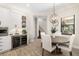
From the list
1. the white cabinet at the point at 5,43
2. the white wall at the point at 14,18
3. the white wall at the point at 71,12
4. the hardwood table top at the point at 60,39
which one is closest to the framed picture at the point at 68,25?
the white wall at the point at 71,12

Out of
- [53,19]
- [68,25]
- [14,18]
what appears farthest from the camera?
[14,18]

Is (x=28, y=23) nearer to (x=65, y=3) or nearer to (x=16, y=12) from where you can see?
(x=16, y=12)

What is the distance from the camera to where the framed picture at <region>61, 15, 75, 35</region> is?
2.98 m

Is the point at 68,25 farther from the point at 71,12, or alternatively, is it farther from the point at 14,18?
the point at 14,18

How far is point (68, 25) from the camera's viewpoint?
3.06 m

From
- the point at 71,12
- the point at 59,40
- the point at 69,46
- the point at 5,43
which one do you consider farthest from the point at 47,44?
the point at 5,43

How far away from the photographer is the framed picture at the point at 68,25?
9.78 ft

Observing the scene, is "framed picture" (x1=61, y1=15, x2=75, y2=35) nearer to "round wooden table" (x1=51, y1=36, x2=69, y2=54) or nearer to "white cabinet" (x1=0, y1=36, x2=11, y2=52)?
"round wooden table" (x1=51, y1=36, x2=69, y2=54)

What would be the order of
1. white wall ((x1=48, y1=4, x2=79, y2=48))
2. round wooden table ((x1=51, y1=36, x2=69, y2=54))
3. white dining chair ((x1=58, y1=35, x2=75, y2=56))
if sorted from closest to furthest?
white wall ((x1=48, y1=4, x2=79, y2=48))
white dining chair ((x1=58, y1=35, x2=75, y2=56))
round wooden table ((x1=51, y1=36, x2=69, y2=54))

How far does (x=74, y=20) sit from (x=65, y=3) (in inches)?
20.6

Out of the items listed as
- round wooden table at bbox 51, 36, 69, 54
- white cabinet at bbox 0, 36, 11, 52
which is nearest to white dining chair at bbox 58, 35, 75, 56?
round wooden table at bbox 51, 36, 69, 54

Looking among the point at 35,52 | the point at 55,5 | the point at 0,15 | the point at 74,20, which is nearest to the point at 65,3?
the point at 55,5

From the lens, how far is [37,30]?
10.2 ft

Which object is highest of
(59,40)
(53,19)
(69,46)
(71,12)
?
(71,12)
